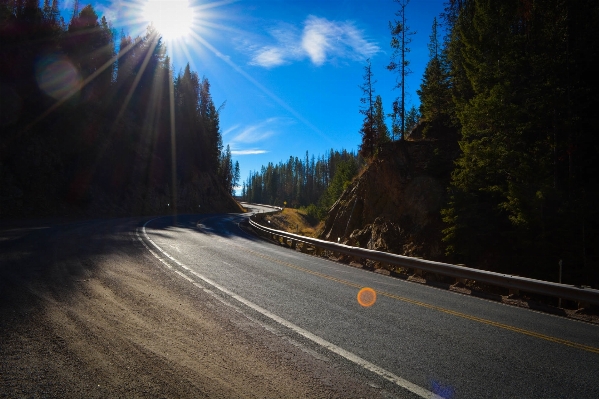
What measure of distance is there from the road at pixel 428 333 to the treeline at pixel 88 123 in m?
26.5

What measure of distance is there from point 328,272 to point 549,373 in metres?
6.90

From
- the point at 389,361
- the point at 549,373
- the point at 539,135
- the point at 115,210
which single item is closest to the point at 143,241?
the point at 389,361

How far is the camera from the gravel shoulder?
11.2ft

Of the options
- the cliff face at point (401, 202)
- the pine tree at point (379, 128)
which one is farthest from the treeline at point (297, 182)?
the cliff face at point (401, 202)

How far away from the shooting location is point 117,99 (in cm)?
4716

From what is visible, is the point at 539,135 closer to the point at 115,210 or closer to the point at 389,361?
the point at 389,361

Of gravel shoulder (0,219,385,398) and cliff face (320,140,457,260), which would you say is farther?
cliff face (320,140,457,260)

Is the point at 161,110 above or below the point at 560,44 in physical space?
above

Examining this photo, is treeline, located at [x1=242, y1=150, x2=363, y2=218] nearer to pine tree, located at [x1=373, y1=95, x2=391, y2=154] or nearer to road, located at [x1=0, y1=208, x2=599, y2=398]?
pine tree, located at [x1=373, y1=95, x2=391, y2=154]

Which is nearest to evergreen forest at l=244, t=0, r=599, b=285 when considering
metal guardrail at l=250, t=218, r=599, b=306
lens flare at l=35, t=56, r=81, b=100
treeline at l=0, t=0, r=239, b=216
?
metal guardrail at l=250, t=218, r=599, b=306

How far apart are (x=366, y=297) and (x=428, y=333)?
90.3 inches

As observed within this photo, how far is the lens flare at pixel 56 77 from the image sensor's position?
34.2 m

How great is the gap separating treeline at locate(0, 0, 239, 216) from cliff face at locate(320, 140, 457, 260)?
77.4ft

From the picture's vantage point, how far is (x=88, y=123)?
37.7m
